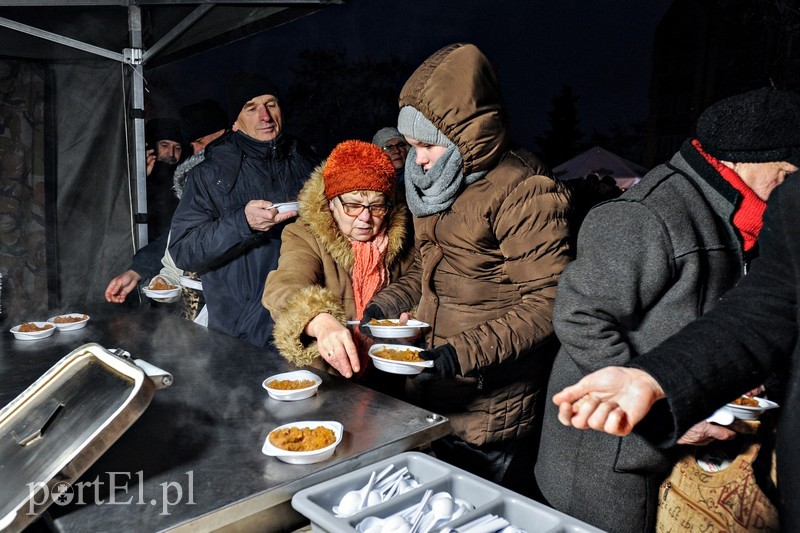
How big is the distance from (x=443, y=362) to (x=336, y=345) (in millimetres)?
Answer: 336

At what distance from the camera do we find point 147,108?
12.7ft

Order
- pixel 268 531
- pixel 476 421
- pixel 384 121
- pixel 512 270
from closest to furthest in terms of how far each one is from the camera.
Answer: pixel 268 531
pixel 512 270
pixel 476 421
pixel 384 121

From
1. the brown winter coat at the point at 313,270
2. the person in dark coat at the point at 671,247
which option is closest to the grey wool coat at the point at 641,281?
the person in dark coat at the point at 671,247

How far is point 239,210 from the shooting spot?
8.61 feet

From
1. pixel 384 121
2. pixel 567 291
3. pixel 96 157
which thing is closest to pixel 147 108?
pixel 96 157

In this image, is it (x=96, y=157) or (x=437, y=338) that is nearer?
(x=437, y=338)

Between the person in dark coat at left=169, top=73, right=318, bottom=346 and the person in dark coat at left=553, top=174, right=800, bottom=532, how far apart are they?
191cm

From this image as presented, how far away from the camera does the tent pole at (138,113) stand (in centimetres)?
369

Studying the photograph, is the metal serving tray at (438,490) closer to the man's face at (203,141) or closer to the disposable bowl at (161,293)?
the disposable bowl at (161,293)

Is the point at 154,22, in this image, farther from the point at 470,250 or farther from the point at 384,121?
the point at 384,121

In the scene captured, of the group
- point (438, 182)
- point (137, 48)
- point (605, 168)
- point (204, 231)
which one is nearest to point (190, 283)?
point (204, 231)

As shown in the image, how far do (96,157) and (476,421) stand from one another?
11.0 ft

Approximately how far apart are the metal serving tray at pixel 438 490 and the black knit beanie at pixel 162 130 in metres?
3.48

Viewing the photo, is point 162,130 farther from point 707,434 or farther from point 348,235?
point 707,434
